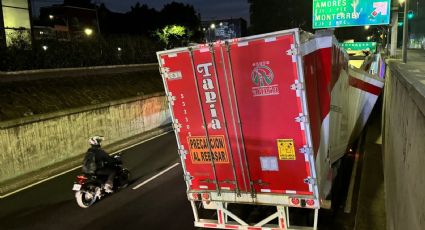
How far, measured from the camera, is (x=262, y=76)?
227 inches

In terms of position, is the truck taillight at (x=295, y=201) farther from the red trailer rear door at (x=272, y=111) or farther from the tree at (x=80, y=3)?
the tree at (x=80, y=3)

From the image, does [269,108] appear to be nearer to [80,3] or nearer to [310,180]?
[310,180]

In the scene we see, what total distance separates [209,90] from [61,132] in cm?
958

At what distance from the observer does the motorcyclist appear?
9.78m

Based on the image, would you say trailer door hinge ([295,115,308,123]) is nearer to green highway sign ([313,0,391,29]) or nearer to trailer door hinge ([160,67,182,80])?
trailer door hinge ([160,67,182,80])

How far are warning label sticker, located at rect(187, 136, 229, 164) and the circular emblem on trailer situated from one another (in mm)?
1177

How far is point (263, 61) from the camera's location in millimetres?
5730

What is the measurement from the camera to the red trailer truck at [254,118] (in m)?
5.70

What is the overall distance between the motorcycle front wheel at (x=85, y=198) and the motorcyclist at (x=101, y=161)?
502 mm

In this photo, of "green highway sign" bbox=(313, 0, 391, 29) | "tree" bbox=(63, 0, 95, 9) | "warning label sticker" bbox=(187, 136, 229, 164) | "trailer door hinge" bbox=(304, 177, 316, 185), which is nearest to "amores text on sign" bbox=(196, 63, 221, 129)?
"warning label sticker" bbox=(187, 136, 229, 164)

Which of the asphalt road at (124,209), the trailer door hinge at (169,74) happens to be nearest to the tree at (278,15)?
the asphalt road at (124,209)

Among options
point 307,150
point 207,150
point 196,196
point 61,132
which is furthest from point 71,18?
point 307,150

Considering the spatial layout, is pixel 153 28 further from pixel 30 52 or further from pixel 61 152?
pixel 61 152

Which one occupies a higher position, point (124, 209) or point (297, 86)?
point (297, 86)
